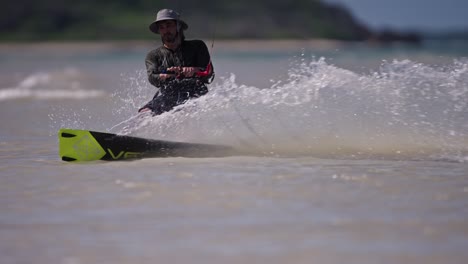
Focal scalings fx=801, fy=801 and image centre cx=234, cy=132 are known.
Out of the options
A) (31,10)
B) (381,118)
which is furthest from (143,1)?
(381,118)

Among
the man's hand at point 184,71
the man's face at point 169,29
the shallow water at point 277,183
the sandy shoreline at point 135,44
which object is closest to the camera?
the shallow water at point 277,183

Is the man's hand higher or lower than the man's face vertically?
lower

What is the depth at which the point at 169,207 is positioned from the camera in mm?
6309

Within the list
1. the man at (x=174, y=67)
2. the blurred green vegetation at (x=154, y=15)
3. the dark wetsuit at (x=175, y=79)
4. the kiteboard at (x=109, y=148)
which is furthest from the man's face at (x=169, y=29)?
the blurred green vegetation at (x=154, y=15)

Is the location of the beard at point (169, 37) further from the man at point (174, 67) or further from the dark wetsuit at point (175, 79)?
the dark wetsuit at point (175, 79)

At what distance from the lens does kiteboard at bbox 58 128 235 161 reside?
28.3ft

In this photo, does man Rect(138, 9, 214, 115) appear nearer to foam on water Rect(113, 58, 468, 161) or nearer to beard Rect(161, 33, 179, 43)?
beard Rect(161, 33, 179, 43)

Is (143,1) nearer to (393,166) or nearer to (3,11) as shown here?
(3,11)

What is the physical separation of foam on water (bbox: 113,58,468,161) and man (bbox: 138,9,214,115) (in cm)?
17

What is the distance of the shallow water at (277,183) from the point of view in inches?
210

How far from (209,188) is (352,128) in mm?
3458

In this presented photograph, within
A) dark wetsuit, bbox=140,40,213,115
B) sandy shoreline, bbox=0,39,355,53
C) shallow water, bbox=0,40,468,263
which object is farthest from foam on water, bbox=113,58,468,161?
sandy shoreline, bbox=0,39,355,53

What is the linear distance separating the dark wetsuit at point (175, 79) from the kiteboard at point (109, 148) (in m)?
0.65

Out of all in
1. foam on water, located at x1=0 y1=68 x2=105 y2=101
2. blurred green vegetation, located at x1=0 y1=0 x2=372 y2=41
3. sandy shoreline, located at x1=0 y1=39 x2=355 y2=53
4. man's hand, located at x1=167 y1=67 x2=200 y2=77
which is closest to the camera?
man's hand, located at x1=167 y1=67 x2=200 y2=77
